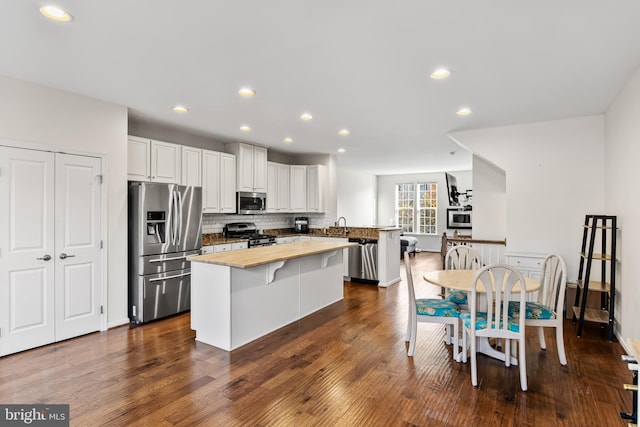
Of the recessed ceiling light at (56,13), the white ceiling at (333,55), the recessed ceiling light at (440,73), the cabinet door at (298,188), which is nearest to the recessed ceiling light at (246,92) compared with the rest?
the white ceiling at (333,55)

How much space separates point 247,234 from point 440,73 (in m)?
4.25

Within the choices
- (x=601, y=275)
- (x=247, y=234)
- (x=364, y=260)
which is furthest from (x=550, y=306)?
(x=247, y=234)

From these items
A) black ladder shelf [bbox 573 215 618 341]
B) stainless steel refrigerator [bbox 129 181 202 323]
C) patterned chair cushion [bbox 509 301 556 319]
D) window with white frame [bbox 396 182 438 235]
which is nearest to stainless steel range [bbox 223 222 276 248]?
stainless steel refrigerator [bbox 129 181 202 323]

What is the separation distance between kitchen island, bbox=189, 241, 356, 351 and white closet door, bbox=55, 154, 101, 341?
1157mm

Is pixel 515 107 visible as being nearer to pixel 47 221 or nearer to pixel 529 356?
pixel 529 356

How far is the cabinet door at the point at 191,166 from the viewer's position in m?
4.97

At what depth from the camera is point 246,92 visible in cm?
351

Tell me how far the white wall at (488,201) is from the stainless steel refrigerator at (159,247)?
14.3ft

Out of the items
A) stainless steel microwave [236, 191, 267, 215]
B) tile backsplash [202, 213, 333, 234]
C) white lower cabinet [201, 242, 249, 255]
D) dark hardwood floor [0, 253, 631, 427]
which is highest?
stainless steel microwave [236, 191, 267, 215]

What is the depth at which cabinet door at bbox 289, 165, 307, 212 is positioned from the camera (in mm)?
7168

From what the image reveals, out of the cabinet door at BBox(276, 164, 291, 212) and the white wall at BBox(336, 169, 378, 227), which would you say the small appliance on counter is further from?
the white wall at BBox(336, 169, 378, 227)

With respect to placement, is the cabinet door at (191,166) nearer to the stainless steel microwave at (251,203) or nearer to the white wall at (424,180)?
the stainless steel microwave at (251,203)

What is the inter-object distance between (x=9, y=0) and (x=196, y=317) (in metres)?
2.82

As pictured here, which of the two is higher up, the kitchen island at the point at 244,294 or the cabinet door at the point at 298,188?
the cabinet door at the point at 298,188
